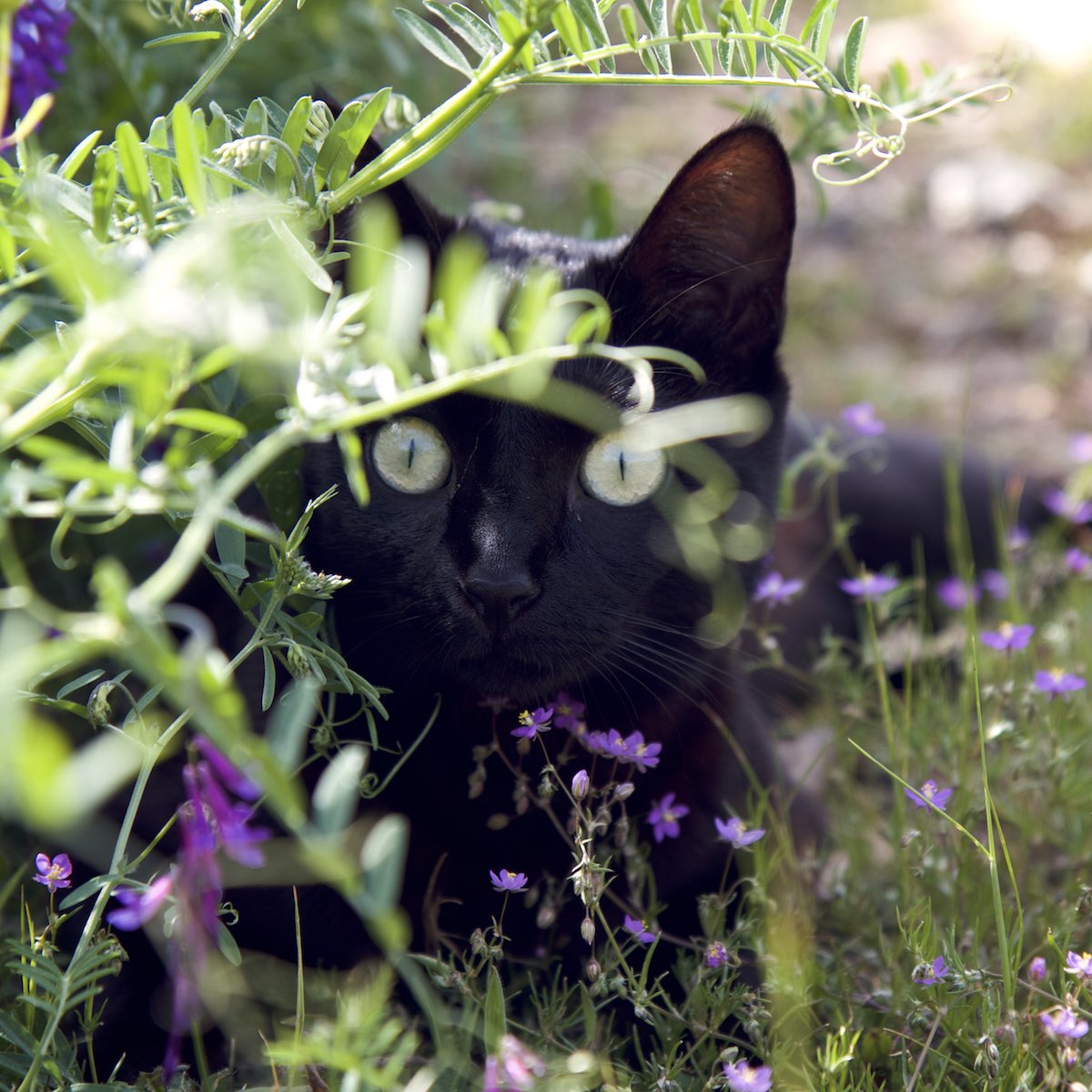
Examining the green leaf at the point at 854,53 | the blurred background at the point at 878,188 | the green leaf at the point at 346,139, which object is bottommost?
the blurred background at the point at 878,188

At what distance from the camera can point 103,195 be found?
0.86 metres

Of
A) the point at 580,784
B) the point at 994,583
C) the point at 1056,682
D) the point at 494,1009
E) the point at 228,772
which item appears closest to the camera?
the point at 228,772

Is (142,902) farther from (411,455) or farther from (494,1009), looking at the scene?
(411,455)

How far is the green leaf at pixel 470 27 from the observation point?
1.06m

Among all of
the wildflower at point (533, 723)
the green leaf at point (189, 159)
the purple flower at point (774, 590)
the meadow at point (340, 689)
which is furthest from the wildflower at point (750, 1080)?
the green leaf at point (189, 159)

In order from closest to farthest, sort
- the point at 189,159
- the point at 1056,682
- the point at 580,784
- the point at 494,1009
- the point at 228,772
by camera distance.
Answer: the point at 228,772 → the point at 189,159 → the point at 494,1009 → the point at 580,784 → the point at 1056,682

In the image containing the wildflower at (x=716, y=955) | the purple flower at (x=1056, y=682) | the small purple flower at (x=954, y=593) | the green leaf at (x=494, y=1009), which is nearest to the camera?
the green leaf at (x=494, y=1009)

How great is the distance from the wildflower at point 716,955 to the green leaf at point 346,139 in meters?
0.81

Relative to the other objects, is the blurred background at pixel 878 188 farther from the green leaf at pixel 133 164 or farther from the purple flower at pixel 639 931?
the purple flower at pixel 639 931

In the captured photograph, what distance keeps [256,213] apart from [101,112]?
136 cm

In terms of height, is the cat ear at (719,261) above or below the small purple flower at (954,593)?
above

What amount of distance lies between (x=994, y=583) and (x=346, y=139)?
1.63 m

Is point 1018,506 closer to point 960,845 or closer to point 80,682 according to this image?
point 960,845

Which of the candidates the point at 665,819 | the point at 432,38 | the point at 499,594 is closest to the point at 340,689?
the point at 499,594
